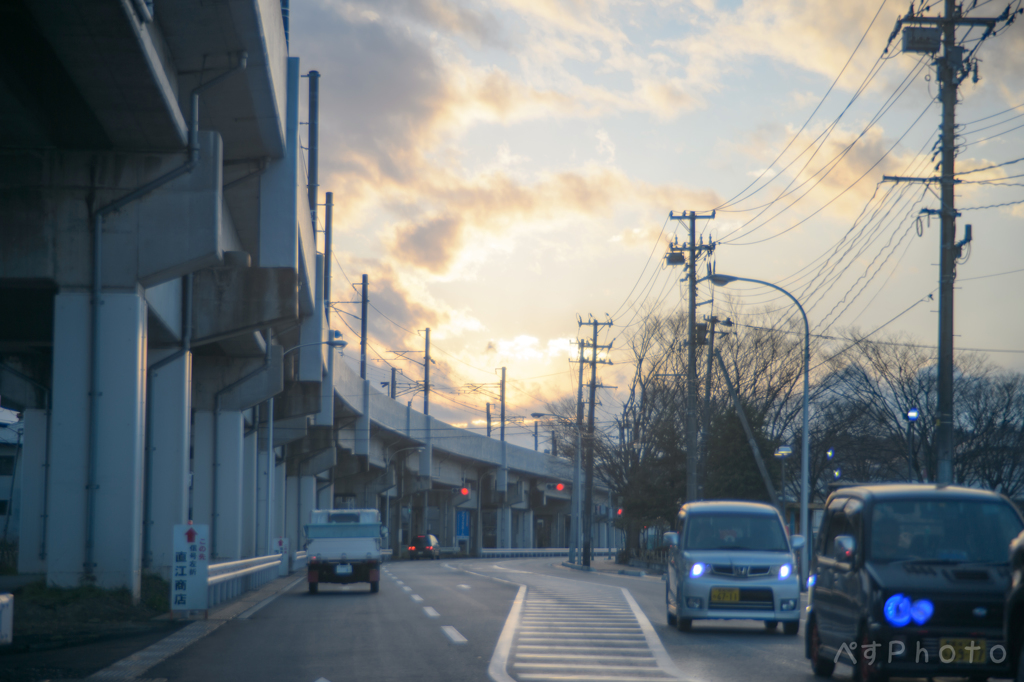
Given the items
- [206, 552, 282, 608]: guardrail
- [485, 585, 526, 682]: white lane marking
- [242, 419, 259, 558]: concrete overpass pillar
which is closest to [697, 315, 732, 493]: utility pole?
[242, 419, 259, 558]: concrete overpass pillar

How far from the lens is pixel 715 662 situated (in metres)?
11.8

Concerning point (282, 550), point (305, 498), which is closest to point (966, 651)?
point (282, 550)

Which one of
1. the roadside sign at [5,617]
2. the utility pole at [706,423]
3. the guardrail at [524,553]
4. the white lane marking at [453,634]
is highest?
the utility pole at [706,423]

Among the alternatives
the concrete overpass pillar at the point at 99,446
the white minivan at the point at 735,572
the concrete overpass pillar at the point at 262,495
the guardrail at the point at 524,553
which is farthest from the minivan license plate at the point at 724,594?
the guardrail at the point at 524,553

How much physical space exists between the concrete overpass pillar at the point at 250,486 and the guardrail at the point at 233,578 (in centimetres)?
382

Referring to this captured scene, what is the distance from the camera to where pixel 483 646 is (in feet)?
42.9

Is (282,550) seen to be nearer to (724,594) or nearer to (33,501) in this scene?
(33,501)

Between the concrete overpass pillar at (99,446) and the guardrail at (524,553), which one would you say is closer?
the concrete overpass pillar at (99,446)

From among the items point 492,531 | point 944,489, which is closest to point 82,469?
point 944,489

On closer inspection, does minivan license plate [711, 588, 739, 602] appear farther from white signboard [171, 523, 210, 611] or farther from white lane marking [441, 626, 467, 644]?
white signboard [171, 523, 210, 611]

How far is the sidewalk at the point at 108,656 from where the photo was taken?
34.2 feet

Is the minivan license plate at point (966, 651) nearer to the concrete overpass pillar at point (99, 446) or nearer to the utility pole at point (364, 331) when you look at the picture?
the concrete overpass pillar at point (99, 446)

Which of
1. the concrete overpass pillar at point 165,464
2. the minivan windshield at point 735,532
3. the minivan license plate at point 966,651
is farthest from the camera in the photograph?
the concrete overpass pillar at point 165,464

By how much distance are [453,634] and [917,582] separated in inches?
301
